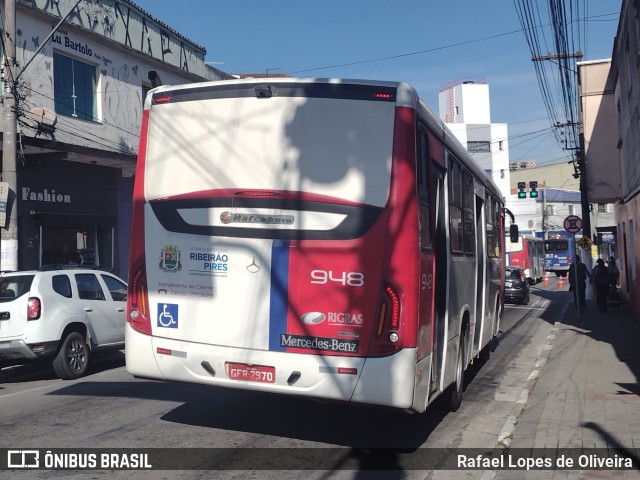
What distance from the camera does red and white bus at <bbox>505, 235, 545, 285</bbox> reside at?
131 ft

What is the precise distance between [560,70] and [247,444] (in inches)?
695

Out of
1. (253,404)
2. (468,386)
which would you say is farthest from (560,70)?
(253,404)

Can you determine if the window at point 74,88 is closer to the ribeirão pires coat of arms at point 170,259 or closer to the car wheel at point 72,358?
the car wheel at point 72,358

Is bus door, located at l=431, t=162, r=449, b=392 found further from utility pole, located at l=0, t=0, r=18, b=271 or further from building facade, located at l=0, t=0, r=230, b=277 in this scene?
building facade, located at l=0, t=0, r=230, b=277

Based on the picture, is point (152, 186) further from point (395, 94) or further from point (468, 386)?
point (468, 386)

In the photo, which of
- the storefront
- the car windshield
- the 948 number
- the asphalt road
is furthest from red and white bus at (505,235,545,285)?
the 948 number

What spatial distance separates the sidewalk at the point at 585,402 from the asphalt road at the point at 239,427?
0.42 metres

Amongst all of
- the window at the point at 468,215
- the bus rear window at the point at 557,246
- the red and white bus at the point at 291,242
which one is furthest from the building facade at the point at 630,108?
the bus rear window at the point at 557,246

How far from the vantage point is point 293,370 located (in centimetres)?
601

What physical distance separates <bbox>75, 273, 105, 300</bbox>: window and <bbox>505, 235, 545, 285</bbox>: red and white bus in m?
27.6

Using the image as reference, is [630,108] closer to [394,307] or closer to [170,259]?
[394,307]

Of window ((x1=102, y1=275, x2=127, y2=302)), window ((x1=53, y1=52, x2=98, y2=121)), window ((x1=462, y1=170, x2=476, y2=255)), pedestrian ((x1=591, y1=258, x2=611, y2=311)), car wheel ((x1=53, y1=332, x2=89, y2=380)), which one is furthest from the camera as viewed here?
pedestrian ((x1=591, y1=258, x2=611, y2=311))

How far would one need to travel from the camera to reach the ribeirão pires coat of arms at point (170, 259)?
6.57 metres

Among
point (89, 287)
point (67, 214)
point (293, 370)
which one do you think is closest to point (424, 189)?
point (293, 370)
